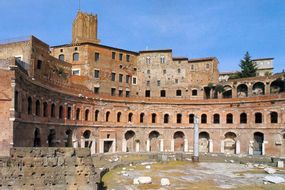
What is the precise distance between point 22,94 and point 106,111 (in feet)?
77.7

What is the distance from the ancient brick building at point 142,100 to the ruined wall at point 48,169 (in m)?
17.2

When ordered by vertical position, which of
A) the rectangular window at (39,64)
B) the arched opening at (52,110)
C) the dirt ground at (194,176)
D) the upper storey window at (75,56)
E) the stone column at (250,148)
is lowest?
the dirt ground at (194,176)

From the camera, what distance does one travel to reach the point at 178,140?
55906 mm

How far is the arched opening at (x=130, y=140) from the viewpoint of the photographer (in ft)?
176

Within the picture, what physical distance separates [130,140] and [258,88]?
988 inches

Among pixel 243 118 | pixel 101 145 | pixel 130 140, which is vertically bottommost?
pixel 101 145

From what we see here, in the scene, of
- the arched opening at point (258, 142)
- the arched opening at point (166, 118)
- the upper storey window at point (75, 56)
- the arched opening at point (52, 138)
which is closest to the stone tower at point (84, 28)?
the upper storey window at point (75, 56)

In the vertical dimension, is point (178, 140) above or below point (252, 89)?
below

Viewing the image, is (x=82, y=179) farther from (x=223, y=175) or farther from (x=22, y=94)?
(x=223, y=175)

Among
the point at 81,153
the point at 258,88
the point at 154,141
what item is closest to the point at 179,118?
the point at 154,141

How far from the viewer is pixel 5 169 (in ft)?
61.0

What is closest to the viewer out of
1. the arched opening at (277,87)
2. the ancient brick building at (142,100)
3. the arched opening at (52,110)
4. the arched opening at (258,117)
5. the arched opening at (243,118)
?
the arched opening at (52,110)

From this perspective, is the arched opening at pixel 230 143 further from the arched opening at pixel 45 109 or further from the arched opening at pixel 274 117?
the arched opening at pixel 45 109

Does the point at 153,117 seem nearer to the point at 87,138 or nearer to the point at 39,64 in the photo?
the point at 87,138
